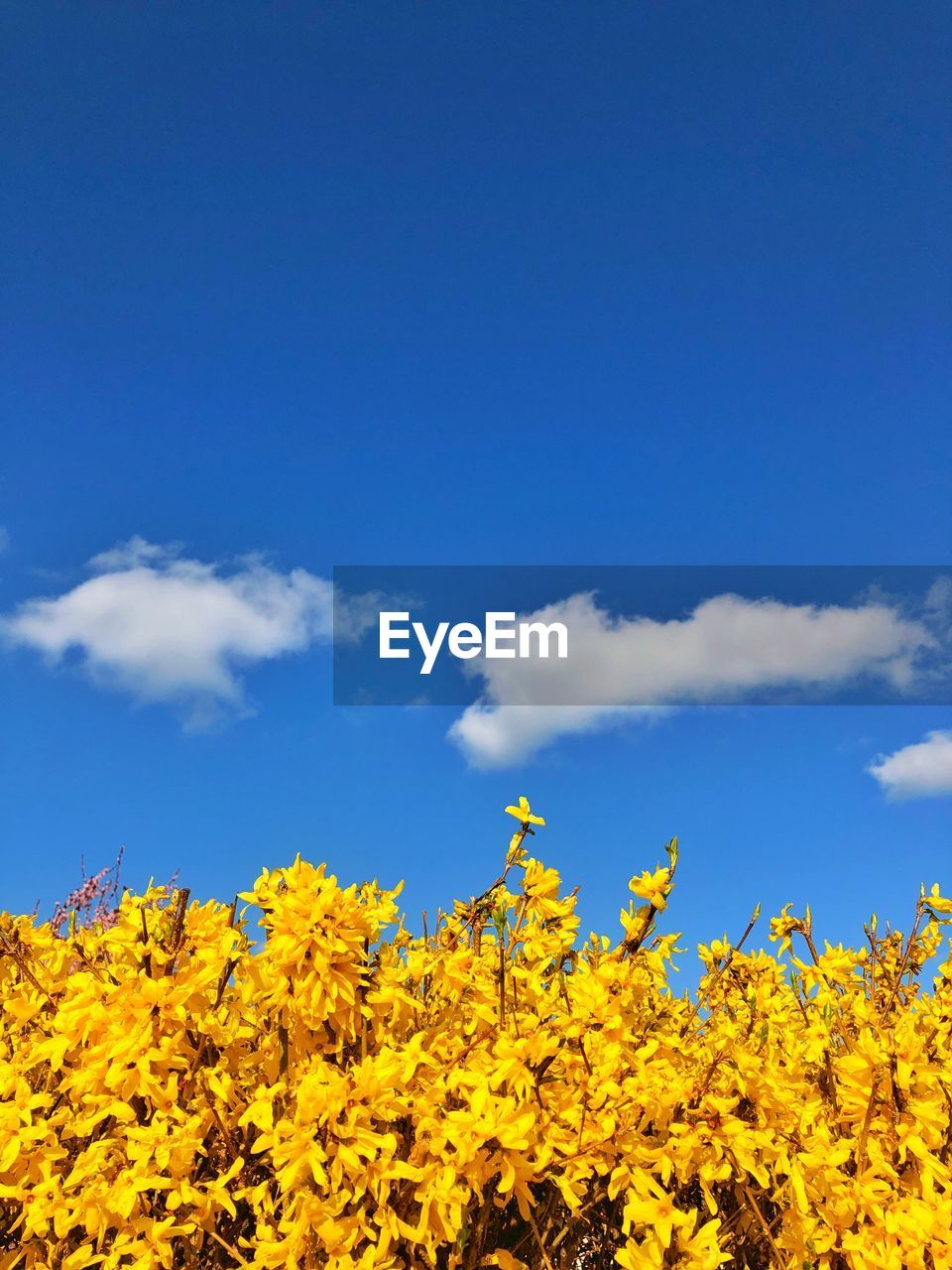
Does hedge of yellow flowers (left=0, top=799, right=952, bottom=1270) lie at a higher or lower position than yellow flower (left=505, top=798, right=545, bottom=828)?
lower

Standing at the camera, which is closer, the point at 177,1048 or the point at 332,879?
the point at 332,879

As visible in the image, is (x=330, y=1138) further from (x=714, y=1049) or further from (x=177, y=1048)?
(x=714, y=1049)

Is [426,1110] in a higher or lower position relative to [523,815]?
lower

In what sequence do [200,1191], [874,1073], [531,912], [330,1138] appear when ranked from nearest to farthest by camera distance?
[330,1138], [200,1191], [874,1073], [531,912]

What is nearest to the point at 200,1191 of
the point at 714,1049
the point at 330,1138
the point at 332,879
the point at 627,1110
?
the point at 330,1138

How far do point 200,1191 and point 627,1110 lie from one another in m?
1.00

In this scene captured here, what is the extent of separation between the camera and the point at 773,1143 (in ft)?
8.10

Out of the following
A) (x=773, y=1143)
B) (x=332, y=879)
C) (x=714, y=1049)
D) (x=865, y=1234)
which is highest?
(x=332, y=879)

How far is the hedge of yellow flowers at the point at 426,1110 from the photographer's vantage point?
6.72 ft

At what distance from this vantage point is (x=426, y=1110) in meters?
2.14

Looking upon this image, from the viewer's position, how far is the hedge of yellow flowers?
205cm

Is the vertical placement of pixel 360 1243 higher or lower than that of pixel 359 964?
lower

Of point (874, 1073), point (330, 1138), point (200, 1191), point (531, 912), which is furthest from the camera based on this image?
point (531, 912)

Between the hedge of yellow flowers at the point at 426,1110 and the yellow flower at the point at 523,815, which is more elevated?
the yellow flower at the point at 523,815
